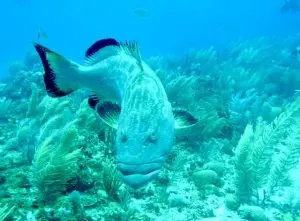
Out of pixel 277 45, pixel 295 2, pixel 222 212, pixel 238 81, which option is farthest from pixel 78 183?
pixel 295 2

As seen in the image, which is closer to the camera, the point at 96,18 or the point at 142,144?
the point at 142,144

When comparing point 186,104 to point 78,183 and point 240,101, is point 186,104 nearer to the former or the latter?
point 240,101

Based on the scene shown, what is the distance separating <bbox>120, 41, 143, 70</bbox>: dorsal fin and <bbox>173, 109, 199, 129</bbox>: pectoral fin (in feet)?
2.25

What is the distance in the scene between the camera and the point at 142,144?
2.78 metres

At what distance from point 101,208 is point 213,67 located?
44.9 ft

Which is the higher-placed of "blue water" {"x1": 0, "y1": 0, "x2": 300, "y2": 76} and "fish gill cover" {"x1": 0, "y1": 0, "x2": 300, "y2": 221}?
"blue water" {"x1": 0, "y1": 0, "x2": 300, "y2": 76}

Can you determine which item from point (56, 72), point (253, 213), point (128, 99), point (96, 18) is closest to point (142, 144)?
point (128, 99)

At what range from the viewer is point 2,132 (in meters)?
8.05

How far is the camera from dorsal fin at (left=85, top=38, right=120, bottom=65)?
14.2 ft

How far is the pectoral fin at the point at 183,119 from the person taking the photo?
11.4 ft

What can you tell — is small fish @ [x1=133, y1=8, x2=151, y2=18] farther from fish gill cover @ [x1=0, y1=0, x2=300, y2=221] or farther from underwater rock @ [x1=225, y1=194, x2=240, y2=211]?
underwater rock @ [x1=225, y1=194, x2=240, y2=211]

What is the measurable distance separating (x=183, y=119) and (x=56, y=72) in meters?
1.83

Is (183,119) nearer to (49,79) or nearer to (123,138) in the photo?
(123,138)

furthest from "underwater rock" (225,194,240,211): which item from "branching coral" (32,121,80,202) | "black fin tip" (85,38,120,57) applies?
"black fin tip" (85,38,120,57)
